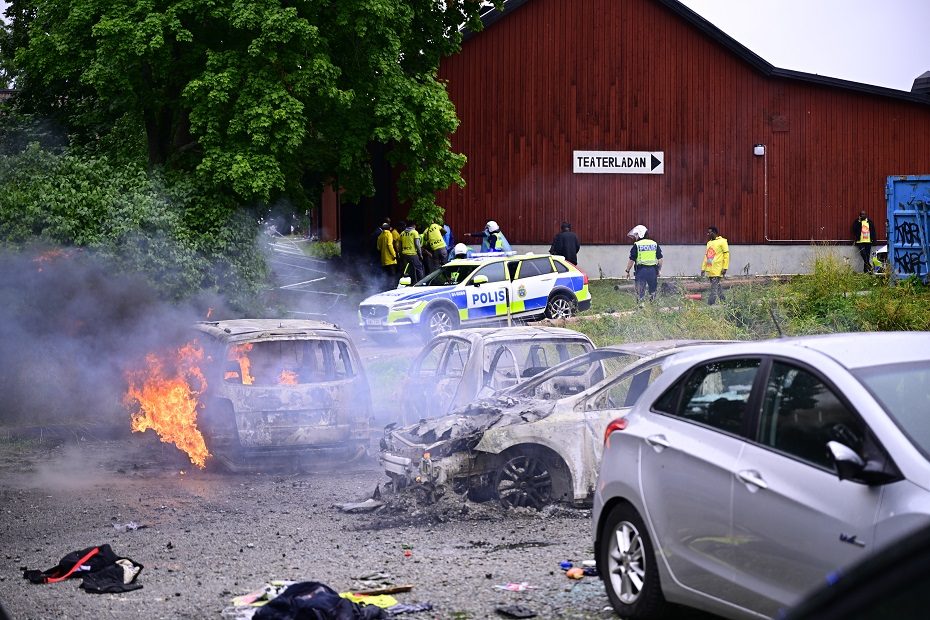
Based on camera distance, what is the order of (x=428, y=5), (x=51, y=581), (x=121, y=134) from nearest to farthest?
(x=51, y=581) < (x=121, y=134) < (x=428, y=5)

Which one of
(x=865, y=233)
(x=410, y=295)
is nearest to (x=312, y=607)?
(x=410, y=295)

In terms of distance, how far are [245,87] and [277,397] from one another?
11.9 meters

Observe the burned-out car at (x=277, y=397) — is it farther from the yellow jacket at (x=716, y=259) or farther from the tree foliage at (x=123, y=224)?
the yellow jacket at (x=716, y=259)

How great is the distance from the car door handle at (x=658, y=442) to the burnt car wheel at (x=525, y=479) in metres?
3.74

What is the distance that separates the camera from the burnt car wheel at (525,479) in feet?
32.1

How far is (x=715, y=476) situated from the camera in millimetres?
5535

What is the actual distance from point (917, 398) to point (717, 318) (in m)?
11.8

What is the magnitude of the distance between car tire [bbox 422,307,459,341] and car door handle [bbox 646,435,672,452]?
53.0ft

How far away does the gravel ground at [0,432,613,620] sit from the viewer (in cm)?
730

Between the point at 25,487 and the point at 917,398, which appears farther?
the point at 25,487

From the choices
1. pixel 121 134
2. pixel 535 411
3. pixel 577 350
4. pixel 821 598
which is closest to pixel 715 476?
pixel 821 598

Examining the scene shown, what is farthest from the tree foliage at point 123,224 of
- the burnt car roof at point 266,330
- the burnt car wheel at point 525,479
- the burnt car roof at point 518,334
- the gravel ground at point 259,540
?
the burnt car wheel at point 525,479

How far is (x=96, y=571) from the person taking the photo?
8.02 m

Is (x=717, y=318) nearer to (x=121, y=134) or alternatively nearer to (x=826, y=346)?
(x=826, y=346)
